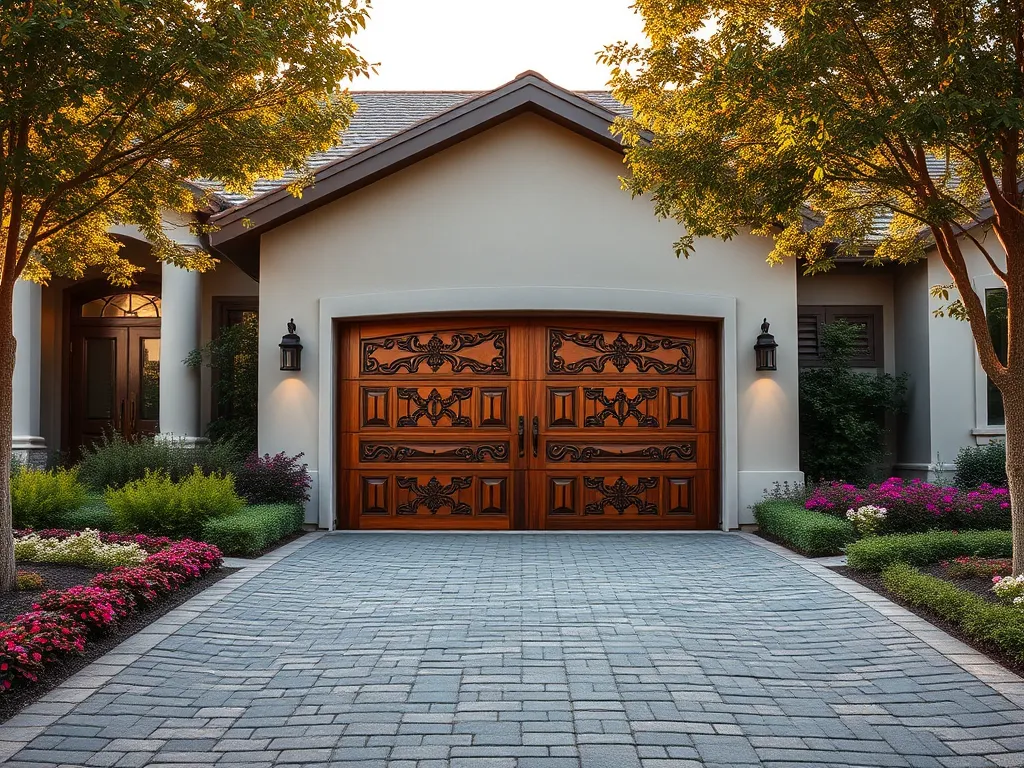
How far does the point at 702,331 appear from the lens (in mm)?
11016

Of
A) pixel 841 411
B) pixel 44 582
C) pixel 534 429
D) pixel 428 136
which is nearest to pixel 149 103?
pixel 44 582

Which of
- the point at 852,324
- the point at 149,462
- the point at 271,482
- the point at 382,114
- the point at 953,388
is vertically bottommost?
the point at 271,482

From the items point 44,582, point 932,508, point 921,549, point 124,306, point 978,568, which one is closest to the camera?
point 44,582

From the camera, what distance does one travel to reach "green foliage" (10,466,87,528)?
8930 mm

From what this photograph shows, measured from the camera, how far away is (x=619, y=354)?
10.9 meters

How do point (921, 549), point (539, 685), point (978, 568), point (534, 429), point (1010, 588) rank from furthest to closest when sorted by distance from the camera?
point (534, 429)
point (921, 549)
point (978, 568)
point (1010, 588)
point (539, 685)

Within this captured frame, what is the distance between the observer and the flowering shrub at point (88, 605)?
5.23 metres

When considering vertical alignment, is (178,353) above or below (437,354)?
above

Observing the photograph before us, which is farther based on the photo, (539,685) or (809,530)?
(809,530)

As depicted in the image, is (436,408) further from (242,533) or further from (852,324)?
(852,324)

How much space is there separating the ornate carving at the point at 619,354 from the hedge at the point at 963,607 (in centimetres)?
445

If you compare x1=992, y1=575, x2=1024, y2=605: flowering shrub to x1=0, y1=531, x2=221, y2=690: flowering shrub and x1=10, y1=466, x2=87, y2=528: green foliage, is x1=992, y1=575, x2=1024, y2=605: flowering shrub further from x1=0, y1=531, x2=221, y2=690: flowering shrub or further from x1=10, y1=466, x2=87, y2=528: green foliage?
x1=10, y1=466, x2=87, y2=528: green foliage

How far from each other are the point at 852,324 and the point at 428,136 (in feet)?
22.1

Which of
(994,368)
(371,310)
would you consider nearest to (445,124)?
(371,310)
